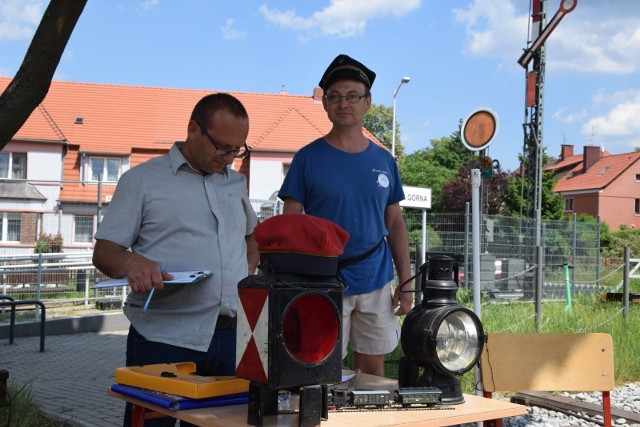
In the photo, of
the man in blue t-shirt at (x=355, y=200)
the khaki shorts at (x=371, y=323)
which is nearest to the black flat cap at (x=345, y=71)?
the man in blue t-shirt at (x=355, y=200)

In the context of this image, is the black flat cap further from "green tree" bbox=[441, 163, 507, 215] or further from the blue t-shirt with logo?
"green tree" bbox=[441, 163, 507, 215]

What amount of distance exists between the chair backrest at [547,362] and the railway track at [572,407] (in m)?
2.56

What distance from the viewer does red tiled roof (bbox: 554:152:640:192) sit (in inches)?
2598

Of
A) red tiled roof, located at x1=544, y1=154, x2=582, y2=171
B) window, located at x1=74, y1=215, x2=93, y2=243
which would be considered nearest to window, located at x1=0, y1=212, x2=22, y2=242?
window, located at x1=74, y1=215, x2=93, y2=243

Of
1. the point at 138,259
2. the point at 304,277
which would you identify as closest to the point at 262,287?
the point at 304,277

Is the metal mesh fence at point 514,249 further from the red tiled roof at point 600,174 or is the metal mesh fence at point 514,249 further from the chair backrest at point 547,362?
the red tiled roof at point 600,174

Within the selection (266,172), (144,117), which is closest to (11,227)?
(266,172)

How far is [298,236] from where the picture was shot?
2.22 m

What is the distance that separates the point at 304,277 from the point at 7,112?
10.5ft

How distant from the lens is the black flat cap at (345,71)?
3.99 meters

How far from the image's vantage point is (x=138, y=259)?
2900mm

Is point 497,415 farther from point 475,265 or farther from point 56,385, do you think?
point 56,385

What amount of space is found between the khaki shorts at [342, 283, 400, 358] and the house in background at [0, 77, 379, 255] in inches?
1031

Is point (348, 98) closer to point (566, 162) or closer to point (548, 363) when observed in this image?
point (548, 363)
